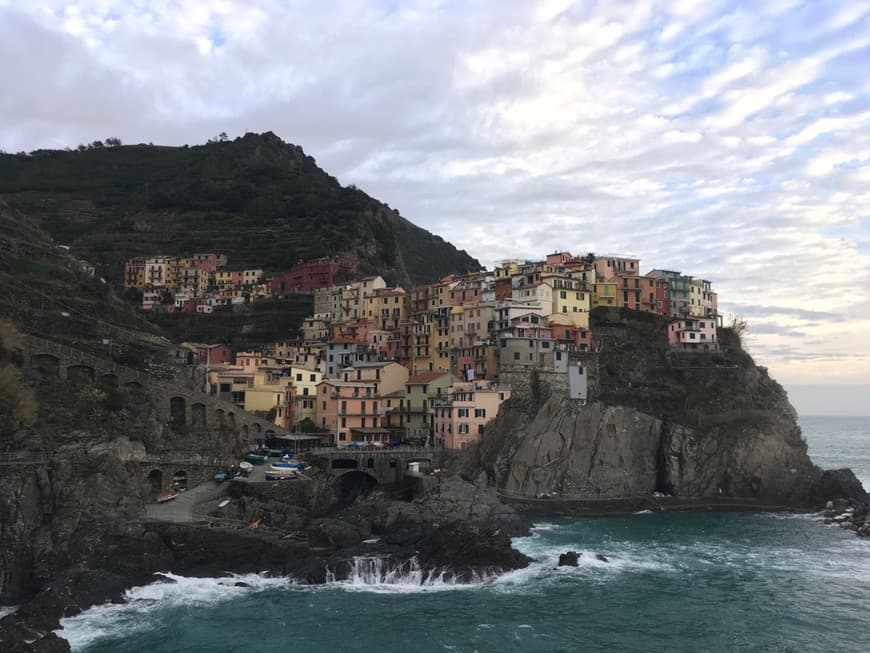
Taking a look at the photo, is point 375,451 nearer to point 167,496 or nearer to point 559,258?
point 167,496

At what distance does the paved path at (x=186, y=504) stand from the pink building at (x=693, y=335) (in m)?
56.1

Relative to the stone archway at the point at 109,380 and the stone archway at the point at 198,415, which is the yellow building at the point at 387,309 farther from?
the stone archway at the point at 109,380

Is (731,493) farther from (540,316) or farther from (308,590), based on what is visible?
(308,590)

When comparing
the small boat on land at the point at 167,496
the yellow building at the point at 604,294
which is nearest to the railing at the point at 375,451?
the small boat on land at the point at 167,496

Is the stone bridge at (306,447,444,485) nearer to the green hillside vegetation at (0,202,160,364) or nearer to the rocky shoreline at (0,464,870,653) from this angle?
the rocky shoreline at (0,464,870,653)

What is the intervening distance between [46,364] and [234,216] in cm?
10015

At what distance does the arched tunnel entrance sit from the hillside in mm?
61782

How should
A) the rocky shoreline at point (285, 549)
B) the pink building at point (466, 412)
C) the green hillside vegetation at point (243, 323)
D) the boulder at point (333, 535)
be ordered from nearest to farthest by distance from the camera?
the rocky shoreline at point (285, 549) < the boulder at point (333, 535) < the pink building at point (466, 412) < the green hillside vegetation at point (243, 323)

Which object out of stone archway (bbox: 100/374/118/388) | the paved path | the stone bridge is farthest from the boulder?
stone archway (bbox: 100/374/118/388)

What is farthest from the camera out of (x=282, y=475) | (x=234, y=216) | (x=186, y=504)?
(x=234, y=216)

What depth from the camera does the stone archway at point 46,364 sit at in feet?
193

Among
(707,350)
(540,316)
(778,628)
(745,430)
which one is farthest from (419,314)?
(778,628)

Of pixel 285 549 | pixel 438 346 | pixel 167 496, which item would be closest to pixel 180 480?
pixel 167 496

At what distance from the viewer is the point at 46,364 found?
5931cm
